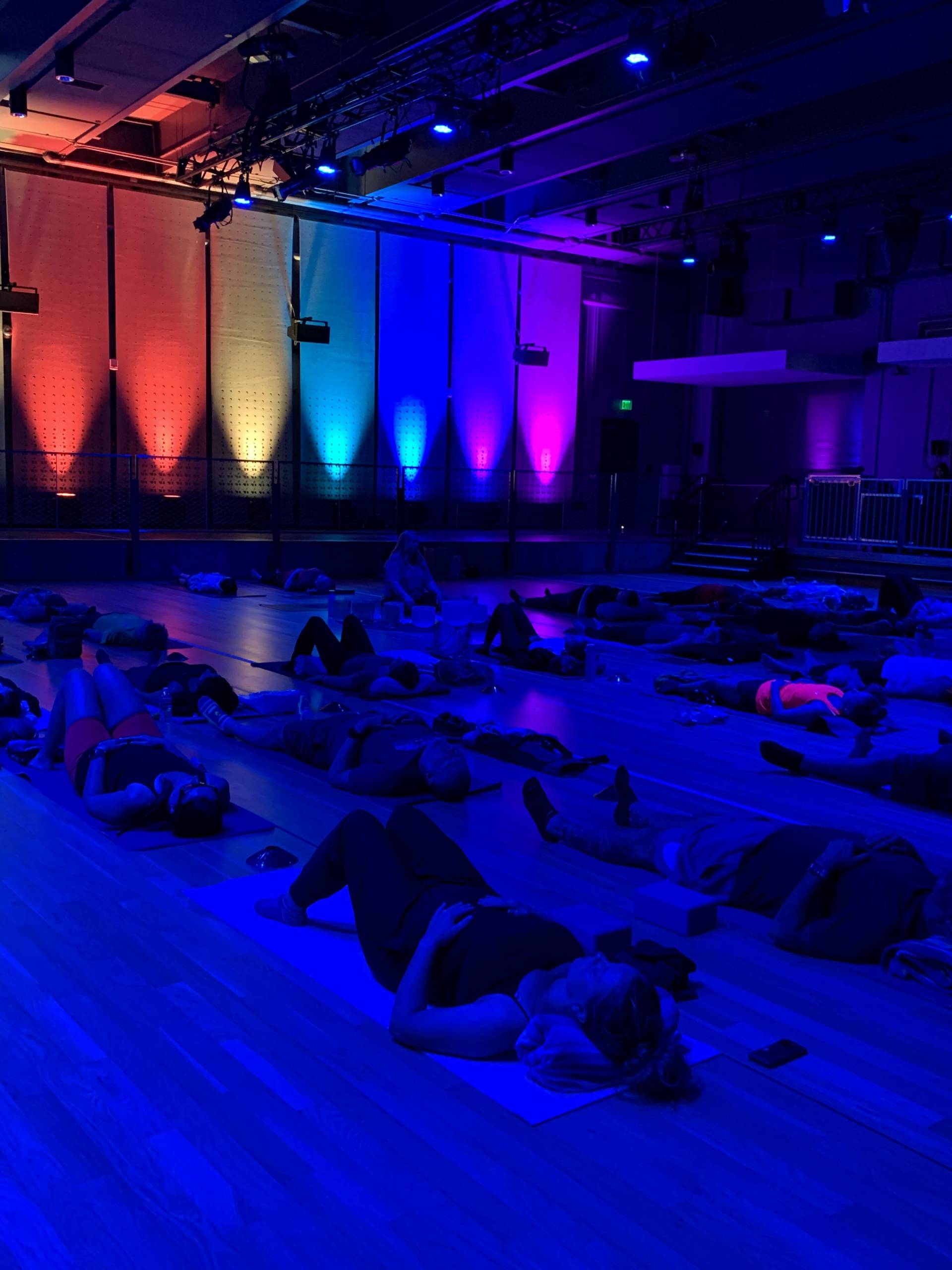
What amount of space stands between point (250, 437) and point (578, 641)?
8875mm

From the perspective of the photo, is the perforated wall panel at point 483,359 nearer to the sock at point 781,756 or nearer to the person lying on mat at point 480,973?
the sock at point 781,756

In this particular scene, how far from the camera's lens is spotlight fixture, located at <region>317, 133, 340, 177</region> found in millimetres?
11375

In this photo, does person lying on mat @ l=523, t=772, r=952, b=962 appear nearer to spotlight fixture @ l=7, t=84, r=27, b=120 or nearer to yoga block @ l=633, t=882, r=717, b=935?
yoga block @ l=633, t=882, r=717, b=935

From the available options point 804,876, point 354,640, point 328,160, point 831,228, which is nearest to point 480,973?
point 804,876

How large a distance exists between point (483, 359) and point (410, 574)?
8204 millimetres

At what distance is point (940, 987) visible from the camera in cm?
282

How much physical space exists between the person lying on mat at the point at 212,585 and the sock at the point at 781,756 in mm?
7122

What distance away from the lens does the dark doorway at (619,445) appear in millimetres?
18938

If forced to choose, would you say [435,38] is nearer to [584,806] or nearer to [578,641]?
[578,641]

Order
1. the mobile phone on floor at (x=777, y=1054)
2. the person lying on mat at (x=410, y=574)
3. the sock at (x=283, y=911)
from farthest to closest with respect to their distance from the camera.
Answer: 1. the person lying on mat at (x=410, y=574)
2. the sock at (x=283, y=911)
3. the mobile phone on floor at (x=777, y=1054)

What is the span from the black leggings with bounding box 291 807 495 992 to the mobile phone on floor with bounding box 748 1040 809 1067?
2.25ft

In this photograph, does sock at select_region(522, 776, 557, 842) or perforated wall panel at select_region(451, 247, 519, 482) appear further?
perforated wall panel at select_region(451, 247, 519, 482)

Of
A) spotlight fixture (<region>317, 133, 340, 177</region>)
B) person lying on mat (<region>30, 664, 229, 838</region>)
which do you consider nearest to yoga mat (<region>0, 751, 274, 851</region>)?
person lying on mat (<region>30, 664, 229, 838</region>)

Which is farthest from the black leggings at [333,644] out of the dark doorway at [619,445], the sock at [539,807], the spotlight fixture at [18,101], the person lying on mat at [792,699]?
the dark doorway at [619,445]
